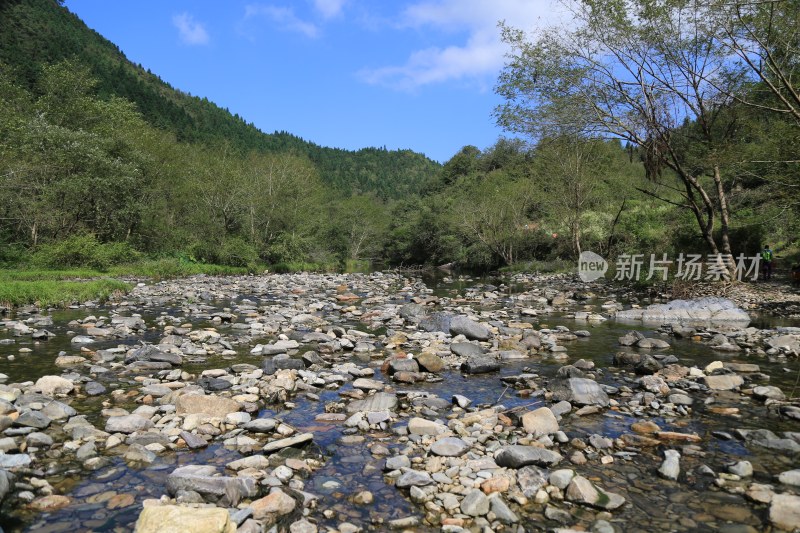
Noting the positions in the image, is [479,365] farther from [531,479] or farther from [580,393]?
[531,479]

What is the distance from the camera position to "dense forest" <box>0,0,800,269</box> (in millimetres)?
18969

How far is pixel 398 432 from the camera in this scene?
6.53 m

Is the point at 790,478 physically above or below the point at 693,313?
below

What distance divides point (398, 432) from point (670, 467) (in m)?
3.24

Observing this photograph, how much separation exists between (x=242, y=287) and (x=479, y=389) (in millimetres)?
23023

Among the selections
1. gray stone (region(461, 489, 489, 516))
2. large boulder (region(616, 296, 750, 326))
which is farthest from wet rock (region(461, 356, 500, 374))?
large boulder (region(616, 296, 750, 326))

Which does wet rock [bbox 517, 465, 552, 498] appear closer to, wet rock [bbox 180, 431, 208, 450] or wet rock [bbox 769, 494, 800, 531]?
wet rock [bbox 769, 494, 800, 531]

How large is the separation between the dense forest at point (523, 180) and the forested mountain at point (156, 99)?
161 centimetres

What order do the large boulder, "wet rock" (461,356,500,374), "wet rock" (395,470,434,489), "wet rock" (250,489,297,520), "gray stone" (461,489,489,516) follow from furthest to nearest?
the large boulder
"wet rock" (461,356,500,374)
"wet rock" (395,470,434,489)
"gray stone" (461,489,489,516)
"wet rock" (250,489,297,520)

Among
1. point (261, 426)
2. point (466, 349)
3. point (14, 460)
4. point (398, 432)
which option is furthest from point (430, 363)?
point (14, 460)

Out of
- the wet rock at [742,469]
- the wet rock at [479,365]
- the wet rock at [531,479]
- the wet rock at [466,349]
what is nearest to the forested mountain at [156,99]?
the wet rock at [466,349]

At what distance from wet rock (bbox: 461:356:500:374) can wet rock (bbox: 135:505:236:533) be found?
6503 mm

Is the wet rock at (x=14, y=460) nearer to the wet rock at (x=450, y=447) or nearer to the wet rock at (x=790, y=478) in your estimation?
the wet rock at (x=450, y=447)

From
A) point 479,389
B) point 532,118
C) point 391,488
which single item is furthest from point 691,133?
point 391,488
